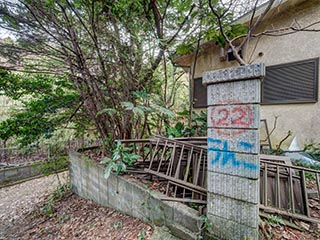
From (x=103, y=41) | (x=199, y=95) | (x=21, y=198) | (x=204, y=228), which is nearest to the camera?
(x=204, y=228)

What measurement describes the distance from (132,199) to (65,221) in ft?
5.96

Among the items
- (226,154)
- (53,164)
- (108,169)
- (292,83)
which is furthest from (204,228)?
Answer: (53,164)

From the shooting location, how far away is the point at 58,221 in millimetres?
3768

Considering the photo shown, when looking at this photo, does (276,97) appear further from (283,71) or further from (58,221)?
(58,221)

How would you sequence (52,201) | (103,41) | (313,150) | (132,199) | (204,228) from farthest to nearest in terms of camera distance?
(52,201), (313,150), (103,41), (132,199), (204,228)

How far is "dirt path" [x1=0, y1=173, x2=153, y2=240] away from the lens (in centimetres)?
278

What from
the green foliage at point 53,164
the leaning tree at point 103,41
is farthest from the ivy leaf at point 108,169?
the green foliage at point 53,164

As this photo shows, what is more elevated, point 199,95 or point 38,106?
point 199,95

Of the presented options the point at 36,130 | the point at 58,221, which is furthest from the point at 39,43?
the point at 58,221

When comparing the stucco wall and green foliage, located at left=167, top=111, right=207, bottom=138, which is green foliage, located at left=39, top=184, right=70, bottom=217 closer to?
green foliage, located at left=167, top=111, right=207, bottom=138

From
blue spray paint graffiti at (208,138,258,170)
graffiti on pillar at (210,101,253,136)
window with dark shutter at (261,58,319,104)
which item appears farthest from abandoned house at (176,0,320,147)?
blue spray paint graffiti at (208,138,258,170)

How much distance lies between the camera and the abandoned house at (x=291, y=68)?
404 centimetres

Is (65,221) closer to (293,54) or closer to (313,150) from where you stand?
(313,150)

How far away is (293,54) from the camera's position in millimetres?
4273
